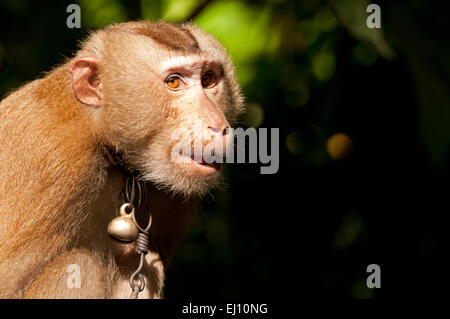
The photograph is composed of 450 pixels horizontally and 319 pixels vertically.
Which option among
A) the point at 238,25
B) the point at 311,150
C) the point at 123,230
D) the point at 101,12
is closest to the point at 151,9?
the point at 101,12

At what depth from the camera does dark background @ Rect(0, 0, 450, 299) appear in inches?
207

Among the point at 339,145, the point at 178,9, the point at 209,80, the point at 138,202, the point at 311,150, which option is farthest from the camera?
the point at 311,150

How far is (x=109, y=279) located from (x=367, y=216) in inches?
108

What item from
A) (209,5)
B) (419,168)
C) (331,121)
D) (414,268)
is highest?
(209,5)

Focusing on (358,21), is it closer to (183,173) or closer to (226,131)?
(226,131)

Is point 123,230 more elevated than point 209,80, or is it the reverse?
point 209,80

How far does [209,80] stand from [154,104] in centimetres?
56

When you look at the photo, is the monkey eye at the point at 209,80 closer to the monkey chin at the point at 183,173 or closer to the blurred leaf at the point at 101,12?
the monkey chin at the point at 183,173

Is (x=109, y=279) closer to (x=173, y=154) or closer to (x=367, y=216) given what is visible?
(x=173, y=154)

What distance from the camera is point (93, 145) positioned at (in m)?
3.72

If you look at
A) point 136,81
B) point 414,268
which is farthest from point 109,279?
point 414,268

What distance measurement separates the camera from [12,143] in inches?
147

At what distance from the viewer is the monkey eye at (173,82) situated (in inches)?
152

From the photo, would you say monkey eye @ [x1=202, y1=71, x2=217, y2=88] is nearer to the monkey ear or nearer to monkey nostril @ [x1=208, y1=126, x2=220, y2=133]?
monkey nostril @ [x1=208, y1=126, x2=220, y2=133]
